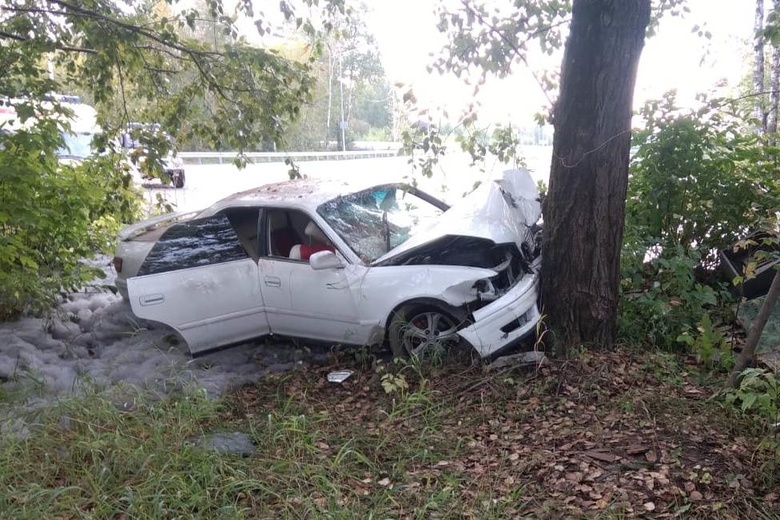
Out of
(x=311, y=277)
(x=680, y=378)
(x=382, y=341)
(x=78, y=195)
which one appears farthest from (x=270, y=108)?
(x=680, y=378)

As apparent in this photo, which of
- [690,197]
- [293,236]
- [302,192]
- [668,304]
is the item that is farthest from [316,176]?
[668,304]

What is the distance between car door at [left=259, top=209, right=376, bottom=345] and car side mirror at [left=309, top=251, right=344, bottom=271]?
0.15 meters

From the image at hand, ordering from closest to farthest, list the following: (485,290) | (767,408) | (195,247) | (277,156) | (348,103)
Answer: (767,408) → (485,290) → (195,247) → (277,156) → (348,103)

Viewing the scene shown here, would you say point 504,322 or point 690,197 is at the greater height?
point 690,197

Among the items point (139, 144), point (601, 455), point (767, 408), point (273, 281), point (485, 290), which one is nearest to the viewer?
point (767, 408)

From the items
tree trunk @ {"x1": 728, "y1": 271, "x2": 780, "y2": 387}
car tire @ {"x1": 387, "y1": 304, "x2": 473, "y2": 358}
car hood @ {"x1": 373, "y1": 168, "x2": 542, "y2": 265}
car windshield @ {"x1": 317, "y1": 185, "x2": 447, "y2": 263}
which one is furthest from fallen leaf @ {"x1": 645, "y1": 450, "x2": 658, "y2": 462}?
car windshield @ {"x1": 317, "y1": 185, "x2": 447, "y2": 263}

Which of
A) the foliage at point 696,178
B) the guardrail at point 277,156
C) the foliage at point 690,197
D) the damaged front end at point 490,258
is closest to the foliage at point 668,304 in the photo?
the foliage at point 690,197

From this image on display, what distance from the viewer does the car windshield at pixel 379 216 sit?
5.30 m

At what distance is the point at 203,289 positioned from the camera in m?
5.21

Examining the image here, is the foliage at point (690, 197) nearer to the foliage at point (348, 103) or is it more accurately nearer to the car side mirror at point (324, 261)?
the car side mirror at point (324, 261)

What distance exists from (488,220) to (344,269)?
122 cm

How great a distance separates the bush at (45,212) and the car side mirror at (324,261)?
9.28 feet

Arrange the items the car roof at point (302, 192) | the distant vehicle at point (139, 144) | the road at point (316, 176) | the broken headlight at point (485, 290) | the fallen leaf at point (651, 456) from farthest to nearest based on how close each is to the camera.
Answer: the road at point (316, 176)
the distant vehicle at point (139, 144)
the car roof at point (302, 192)
the broken headlight at point (485, 290)
the fallen leaf at point (651, 456)

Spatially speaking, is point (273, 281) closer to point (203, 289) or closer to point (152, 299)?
point (203, 289)
